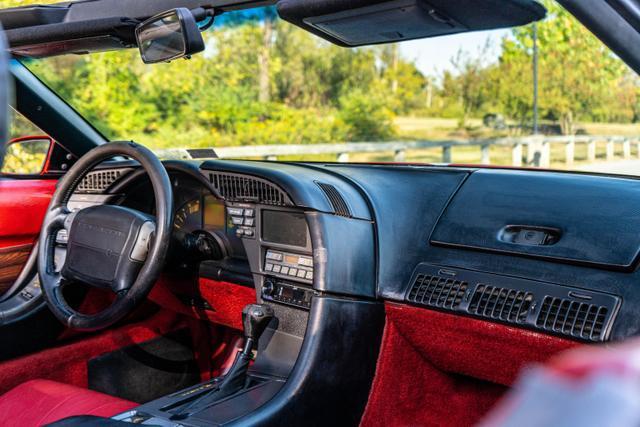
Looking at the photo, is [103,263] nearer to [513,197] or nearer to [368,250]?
[368,250]

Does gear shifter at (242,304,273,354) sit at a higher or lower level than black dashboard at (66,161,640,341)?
lower

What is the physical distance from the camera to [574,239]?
90.5 inches

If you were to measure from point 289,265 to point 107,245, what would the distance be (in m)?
A: 0.63

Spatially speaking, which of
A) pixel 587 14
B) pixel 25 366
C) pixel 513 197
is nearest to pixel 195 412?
pixel 25 366

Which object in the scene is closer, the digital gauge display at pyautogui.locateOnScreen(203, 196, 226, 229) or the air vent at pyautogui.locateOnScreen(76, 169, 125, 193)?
the digital gauge display at pyautogui.locateOnScreen(203, 196, 226, 229)

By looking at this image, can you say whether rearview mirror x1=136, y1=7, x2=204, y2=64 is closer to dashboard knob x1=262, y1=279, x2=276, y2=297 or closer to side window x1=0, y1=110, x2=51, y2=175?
dashboard knob x1=262, y1=279, x2=276, y2=297

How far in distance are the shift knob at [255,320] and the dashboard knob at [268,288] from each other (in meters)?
0.08

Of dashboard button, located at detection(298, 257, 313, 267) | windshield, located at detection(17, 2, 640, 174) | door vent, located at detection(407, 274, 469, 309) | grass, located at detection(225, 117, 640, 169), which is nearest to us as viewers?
door vent, located at detection(407, 274, 469, 309)

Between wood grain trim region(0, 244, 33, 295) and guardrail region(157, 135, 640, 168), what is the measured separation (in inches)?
27.8

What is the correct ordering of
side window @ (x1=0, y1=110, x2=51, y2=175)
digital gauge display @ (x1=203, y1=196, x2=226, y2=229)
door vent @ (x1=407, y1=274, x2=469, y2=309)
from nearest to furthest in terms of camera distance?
door vent @ (x1=407, y1=274, x2=469, y2=309) → digital gauge display @ (x1=203, y1=196, x2=226, y2=229) → side window @ (x1=0, y1=110, x2=51, y2=175)

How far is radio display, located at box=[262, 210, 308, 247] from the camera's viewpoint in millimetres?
2604

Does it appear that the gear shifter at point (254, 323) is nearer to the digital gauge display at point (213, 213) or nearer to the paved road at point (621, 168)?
the digital gauge display at point (213, 213)

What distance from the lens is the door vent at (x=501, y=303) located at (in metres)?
2.28

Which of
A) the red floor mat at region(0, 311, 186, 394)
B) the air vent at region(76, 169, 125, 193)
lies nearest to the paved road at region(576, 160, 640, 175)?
the air vent at region(76, 169, 125, 193)
